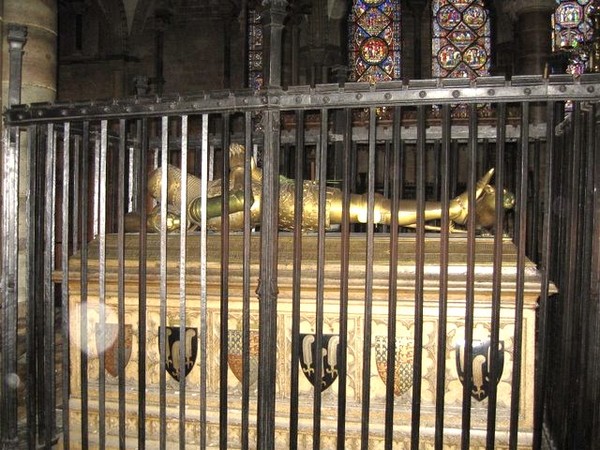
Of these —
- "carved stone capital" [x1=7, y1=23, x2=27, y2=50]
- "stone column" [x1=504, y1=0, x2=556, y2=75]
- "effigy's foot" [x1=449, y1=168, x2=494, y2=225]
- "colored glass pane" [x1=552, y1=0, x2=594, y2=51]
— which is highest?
"colored glass pane" [x1=552, y1=0, x2=594, y2=51]

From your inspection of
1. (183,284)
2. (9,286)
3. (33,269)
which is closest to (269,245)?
(183,284)

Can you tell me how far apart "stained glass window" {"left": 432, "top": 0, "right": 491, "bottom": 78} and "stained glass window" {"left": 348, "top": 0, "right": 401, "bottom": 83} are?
88 cm

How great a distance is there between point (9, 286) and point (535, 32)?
34.8 feet

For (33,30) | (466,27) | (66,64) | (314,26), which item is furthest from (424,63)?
(33,30)

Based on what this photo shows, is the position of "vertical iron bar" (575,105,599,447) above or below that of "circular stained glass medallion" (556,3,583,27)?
below

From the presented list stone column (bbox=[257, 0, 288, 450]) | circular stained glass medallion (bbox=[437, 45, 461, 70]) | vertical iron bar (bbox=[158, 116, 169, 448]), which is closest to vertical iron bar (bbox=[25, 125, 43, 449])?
vertical iron bar (bbox=[158, 116, 169, 448])

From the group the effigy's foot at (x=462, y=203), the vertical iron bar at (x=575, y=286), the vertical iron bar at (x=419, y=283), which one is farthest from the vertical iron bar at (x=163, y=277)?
the vertical iron bar at (x=575, y=286)

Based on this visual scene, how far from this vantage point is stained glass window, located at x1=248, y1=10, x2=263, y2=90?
45.0 feet

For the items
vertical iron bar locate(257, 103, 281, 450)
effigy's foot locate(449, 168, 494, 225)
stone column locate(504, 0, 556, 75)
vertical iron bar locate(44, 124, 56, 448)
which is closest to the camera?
vertical iron bar locate(257, 103, 281, 450)

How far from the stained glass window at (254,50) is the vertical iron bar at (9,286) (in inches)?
438

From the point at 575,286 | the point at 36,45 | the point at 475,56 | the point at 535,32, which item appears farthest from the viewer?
the point at 475,56

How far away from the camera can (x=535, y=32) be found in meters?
11.0

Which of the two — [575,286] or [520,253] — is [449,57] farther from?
[520,253]

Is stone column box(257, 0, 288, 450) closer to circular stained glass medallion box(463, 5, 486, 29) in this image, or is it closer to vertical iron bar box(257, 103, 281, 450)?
vertical iron bar box(257, 103, 281, 450)
